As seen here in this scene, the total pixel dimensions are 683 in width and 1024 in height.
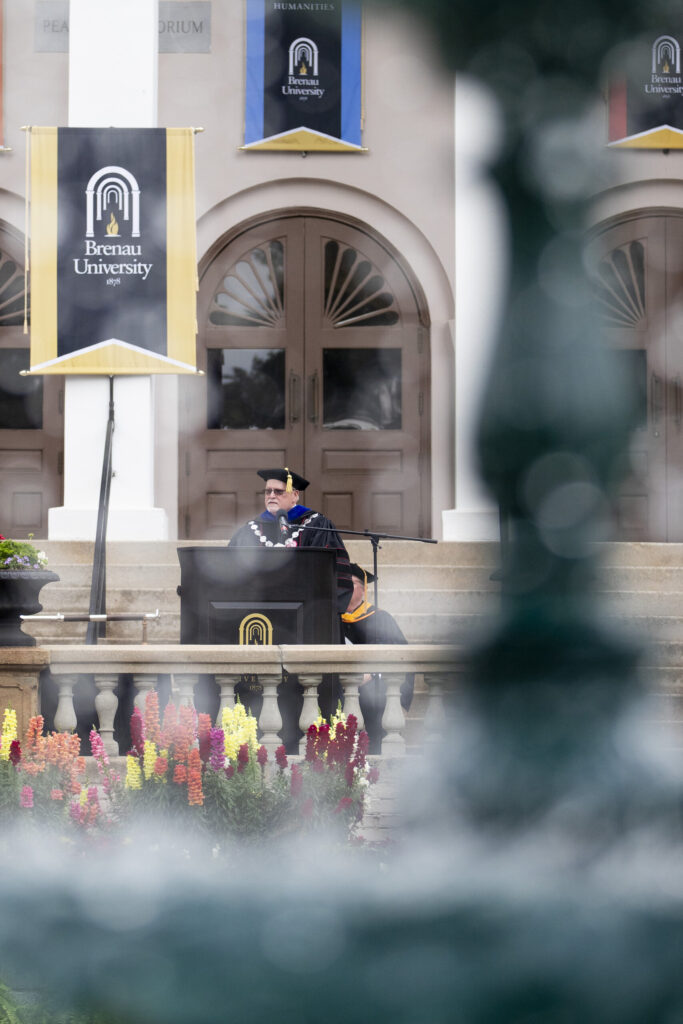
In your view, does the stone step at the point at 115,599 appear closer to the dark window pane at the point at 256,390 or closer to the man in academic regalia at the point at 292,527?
the man in academic regalia at the point at 292,527

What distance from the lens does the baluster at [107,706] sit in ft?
11.3

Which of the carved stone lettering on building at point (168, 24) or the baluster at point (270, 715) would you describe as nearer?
the carved stone lettering on building at point (168, 24)

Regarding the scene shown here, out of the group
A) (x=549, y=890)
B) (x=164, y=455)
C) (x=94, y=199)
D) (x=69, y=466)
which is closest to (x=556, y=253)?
(x=549, y=890)

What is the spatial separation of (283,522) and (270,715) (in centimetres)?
129

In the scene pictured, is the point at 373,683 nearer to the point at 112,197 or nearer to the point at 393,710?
the point at 393,710

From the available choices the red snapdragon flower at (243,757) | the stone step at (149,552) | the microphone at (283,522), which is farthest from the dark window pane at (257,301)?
the red snapdragon flower at (243,757)

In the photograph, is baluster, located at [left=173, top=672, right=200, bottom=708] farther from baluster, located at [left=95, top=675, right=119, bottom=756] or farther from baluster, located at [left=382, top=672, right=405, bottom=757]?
baluster, located at [left=382, top=672, right=405, bottom=757]

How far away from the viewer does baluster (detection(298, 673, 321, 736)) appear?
3.57 metres

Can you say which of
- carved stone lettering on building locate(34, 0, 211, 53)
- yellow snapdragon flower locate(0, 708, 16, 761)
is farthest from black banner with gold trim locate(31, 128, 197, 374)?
yellow snapdragon flower locate(0, 708, 16, 761)

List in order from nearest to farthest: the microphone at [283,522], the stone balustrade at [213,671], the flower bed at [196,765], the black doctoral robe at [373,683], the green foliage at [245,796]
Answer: the green foliage at [245,796], the flower bed at [196,765], the stone balustrade at [213,671], the black doctoral robe at [373,683], the microphone at [283,522]

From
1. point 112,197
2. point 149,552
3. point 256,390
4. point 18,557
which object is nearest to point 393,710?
point 18,557

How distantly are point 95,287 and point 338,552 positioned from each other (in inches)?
136

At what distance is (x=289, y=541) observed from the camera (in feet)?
16.3

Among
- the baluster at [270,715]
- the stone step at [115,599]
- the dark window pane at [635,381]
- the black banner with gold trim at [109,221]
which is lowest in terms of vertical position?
the baluster at [270,715]
